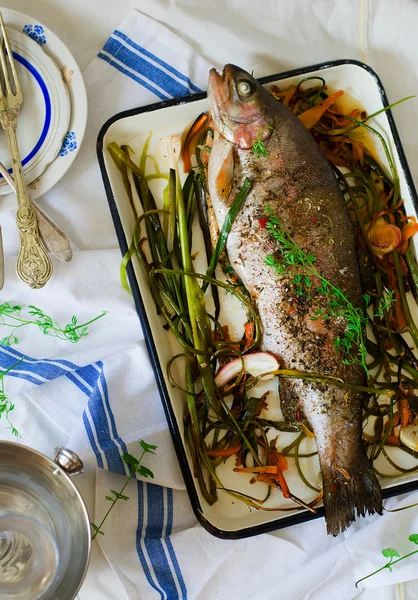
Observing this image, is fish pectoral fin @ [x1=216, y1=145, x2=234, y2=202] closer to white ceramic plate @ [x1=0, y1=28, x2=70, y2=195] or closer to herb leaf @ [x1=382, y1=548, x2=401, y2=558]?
white ceramic plate @ [x1=0, y1=28, x2=70, y2=195]

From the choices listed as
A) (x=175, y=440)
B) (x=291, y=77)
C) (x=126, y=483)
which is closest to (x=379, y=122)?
(x=291, y=77)

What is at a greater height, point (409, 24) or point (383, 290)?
point (409, 24)

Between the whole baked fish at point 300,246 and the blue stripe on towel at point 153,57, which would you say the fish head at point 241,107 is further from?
the blue stripe on towel at point 153,57

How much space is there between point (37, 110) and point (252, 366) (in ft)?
3.80

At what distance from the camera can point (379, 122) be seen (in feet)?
7.64

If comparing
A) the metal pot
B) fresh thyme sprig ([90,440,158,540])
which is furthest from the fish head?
the metal pot

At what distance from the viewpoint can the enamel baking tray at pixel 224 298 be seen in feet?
6.91

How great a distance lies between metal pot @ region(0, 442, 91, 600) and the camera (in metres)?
1.94

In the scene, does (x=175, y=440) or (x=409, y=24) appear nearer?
(x=175, y=440)

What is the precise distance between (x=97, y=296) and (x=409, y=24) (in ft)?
5.24

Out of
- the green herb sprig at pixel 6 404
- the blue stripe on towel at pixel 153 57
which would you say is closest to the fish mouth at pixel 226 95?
the blue stripe on towel at pixel 153 57

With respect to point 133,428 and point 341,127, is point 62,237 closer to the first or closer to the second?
point 133,428

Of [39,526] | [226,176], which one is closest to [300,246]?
[226,176]

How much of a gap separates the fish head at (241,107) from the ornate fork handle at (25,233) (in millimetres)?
686
